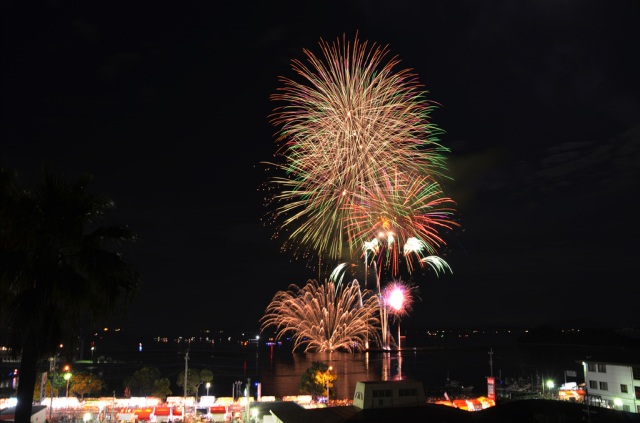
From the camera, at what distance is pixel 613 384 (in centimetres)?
4434

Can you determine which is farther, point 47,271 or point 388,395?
point 388,395

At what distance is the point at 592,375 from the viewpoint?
154ft

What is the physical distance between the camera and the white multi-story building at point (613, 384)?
139 feet

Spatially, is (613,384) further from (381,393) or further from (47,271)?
(47,271)

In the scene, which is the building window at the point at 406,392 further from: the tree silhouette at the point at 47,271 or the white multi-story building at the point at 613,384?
the tree silhouette at the point at 47,271

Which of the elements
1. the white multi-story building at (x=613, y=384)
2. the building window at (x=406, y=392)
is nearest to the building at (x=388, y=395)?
the building window at (x=406, y=392)

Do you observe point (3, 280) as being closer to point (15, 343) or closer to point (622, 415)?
point (15, 343)

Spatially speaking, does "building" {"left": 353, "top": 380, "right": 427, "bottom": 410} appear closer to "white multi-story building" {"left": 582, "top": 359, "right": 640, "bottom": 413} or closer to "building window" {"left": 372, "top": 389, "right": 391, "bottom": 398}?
"building window" {"left": 372, "top": 389, "right": 391, "bottom": 398}

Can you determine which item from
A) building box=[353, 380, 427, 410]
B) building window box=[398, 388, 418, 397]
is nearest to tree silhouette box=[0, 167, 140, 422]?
building box=[353, 380, 427, 410]

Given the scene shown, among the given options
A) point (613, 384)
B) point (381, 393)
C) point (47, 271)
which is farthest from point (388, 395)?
point (613, 384)

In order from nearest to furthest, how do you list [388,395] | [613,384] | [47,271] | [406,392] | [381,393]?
[47,271] < [381,393] < [388,395] < [406,392] < [613,384]

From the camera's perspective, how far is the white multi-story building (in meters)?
42.3

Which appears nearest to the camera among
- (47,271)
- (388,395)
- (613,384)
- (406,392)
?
(47,271)

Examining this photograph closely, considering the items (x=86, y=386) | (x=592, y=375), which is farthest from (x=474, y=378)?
(x=86, y=386)
